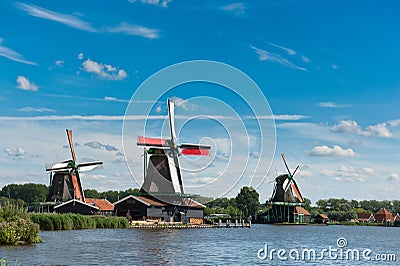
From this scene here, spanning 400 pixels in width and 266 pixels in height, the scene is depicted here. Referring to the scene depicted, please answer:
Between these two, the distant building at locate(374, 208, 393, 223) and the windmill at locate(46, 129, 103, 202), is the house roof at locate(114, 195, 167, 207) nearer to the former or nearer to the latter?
the windmill at locate(46, 129, 103, 202)

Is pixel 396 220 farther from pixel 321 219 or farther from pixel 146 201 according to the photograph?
pixel 146 201

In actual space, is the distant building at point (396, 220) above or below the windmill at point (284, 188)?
below

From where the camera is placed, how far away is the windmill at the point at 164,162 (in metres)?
51.2

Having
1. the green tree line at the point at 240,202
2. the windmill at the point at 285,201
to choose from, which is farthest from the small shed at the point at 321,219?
the windmill at the point at 285,201

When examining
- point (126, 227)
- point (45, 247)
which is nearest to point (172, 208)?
point (126, 227)

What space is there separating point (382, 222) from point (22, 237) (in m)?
83.4

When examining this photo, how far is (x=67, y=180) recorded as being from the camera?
166ft

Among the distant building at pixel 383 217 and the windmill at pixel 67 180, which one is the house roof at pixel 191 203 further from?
the distant building at pixel 383 217

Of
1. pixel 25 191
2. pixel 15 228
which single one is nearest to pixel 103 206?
pixel 15 228

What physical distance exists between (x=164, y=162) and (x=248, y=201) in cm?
3542

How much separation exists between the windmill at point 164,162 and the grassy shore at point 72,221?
704 centimetres

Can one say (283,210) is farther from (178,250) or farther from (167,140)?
(178,250)

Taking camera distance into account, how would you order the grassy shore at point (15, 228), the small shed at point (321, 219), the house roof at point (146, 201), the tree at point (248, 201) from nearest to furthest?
the grassy shore at point (15, 228)
the house roof at point (146, 201)
the tree at point (248, 201)
the small shed at point (321, 219)

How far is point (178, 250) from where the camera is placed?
24641mm
